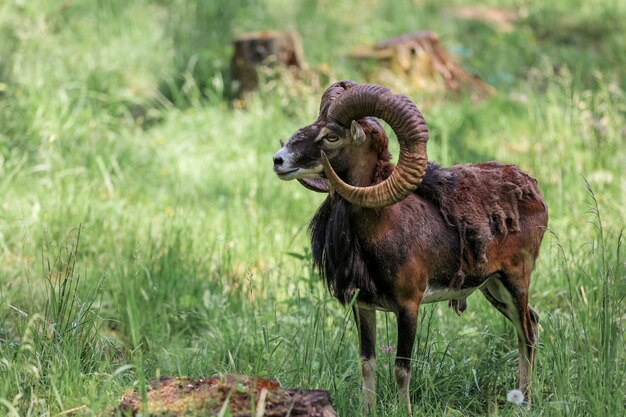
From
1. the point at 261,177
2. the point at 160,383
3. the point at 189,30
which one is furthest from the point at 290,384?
the point at 189,30

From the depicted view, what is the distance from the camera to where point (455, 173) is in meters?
5.18

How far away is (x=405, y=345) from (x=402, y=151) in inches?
39.4

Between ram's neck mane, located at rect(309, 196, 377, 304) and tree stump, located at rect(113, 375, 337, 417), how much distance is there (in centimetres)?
88

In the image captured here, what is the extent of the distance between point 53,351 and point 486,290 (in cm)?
253

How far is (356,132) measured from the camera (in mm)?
4695

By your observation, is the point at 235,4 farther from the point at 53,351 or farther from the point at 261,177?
the point at 53,351

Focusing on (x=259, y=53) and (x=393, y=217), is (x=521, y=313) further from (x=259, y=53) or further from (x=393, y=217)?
(x=259, y=53)

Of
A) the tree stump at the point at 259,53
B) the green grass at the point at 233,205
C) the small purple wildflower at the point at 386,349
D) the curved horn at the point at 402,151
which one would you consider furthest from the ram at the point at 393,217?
the tree stump at the point at 259,53

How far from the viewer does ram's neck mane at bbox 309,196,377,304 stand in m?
4.77

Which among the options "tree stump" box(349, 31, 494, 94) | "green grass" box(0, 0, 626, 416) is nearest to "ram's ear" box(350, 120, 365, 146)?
"green grass" box(0, 0, 626, 416)

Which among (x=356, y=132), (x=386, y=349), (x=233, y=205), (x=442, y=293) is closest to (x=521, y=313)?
(x=442, y=293)

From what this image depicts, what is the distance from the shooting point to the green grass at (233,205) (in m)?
4.87

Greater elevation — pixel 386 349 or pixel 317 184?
pixel 317 184

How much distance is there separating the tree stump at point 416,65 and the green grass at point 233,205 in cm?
29
